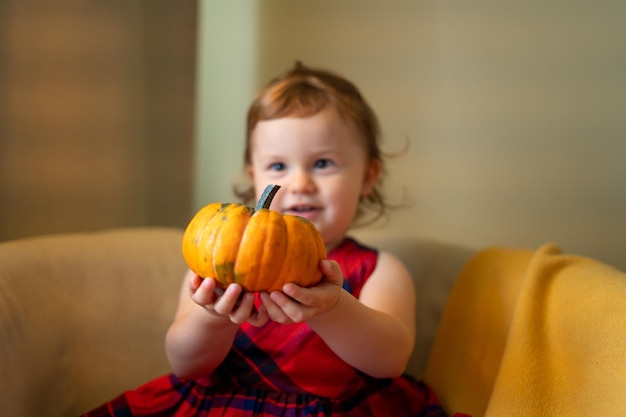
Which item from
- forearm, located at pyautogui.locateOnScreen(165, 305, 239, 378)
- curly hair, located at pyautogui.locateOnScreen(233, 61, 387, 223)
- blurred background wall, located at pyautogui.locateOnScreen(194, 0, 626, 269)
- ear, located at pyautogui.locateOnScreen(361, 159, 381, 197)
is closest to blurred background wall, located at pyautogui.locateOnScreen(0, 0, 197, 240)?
blurred background wall, located at pyautogui.locateOnScreen(194, 0, 626, 269)

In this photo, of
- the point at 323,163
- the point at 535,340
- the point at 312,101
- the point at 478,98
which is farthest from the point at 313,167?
the point at 478,98

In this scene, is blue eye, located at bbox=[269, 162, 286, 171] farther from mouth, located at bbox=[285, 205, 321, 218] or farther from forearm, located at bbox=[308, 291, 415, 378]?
forearm, located at bbox=[308, 291, 415, 378]

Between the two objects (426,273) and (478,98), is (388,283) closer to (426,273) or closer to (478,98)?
(426,273)

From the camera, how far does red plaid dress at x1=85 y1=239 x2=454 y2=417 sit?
0.89 meters

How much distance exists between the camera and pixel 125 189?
1588 millimetres

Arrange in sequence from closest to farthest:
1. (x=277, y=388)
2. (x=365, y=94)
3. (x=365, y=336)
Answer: (x=365, y=336) → (x=277, y=388) → (x=365, y=94)

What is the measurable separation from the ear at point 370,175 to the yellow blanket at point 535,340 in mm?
284

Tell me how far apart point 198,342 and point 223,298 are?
0.26 m

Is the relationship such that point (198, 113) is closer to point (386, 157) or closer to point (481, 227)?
point (386, 157)

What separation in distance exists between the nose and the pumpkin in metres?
0.32

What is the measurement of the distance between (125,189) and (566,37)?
1212mm

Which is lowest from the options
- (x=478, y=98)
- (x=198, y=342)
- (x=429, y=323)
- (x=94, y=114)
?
(x=429, y=323)

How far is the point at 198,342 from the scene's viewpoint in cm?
84

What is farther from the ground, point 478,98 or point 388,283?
point 478,98
